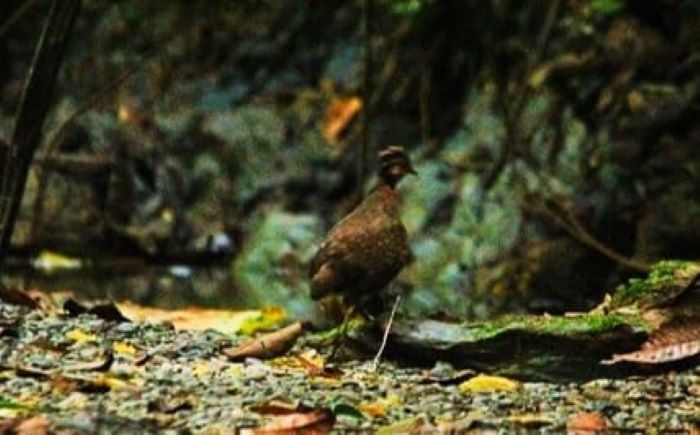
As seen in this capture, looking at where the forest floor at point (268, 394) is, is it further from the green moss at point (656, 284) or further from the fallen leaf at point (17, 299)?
the fallen leaf at point (17, 299)

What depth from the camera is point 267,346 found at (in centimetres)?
478

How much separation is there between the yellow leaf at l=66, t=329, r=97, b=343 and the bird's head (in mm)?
1153

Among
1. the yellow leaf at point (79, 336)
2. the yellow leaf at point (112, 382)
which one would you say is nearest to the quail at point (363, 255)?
the yellow leaf at point (79, 336)

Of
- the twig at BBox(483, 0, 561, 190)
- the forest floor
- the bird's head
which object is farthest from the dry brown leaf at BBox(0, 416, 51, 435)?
the twig at BBox(483, 0, 561, 190)

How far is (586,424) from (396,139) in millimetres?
8263

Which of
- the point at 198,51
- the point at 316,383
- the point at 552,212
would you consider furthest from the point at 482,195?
the point at 316,383

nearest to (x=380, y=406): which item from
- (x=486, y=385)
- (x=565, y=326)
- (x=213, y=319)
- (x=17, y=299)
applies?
(x=486, y=385)

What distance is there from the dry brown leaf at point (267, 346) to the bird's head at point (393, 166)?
2.27ft

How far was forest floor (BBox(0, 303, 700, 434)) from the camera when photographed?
3.67m

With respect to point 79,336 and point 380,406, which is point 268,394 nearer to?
point 380,406

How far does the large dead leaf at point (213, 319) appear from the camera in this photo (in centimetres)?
622

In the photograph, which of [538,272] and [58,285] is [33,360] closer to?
[58,285]

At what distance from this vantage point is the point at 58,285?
9391 mm

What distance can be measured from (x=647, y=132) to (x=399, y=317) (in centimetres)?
539
